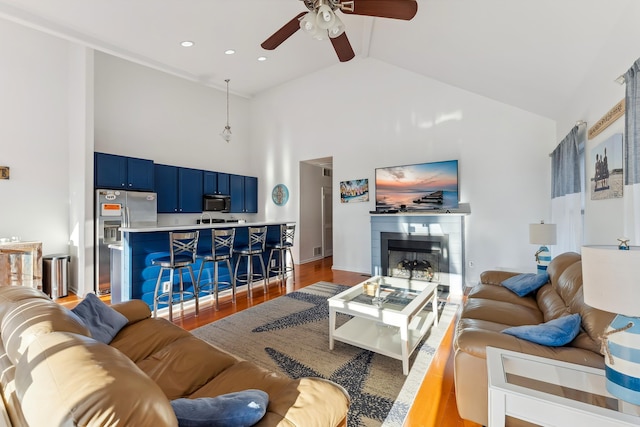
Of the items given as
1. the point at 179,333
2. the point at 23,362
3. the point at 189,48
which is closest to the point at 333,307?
the point at 179,333

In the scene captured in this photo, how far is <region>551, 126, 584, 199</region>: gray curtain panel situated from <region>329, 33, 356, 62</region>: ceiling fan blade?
2.48 meters

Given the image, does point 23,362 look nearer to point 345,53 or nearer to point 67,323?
point 67,323

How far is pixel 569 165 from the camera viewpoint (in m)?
3.05

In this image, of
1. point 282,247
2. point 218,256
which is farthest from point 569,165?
point 218,256

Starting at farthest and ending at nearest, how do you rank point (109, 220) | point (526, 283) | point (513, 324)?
point (109, 220), point (526, 283), point (513, 324)

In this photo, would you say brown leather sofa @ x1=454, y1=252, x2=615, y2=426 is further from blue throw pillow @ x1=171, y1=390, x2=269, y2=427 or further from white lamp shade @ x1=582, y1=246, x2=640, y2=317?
blue throw pillow @ x1=171, y1=390, x2=269, y2=427

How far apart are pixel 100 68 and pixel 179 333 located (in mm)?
5404

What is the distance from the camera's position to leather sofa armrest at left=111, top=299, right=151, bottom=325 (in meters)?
2.17

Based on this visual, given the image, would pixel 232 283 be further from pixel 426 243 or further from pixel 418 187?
pixel 418 187

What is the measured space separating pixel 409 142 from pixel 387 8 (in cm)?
312

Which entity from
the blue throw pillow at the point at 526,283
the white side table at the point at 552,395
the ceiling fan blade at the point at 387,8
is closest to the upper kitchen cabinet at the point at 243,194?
the ceiling fan blade at the point at 387,8

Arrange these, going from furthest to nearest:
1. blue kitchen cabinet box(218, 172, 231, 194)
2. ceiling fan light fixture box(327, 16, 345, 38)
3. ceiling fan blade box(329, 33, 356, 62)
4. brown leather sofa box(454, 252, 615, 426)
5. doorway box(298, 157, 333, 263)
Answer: doorway box(298, 157, 333, 263)
blue kitchen cabinet box(218, 172, 231, 194)
ceiling fan blade box(329, 33, 356, 62)
ceiling fan light fixture box(327, 16, 345, 38)
brown leather sofa box(454, 252, 615, 426)

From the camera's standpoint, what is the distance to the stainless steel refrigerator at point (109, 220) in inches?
179

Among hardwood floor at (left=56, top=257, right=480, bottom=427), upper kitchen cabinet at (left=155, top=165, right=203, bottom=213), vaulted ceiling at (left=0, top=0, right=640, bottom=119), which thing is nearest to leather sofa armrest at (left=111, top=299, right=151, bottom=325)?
hardwood floor at (left=56, top=257, right=480, bottom=427)
